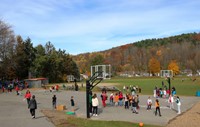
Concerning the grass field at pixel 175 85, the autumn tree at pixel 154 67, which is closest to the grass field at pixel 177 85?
the grass field at pixel 175 85

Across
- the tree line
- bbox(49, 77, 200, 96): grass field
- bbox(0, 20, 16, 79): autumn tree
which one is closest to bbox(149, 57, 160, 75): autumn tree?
the tree line

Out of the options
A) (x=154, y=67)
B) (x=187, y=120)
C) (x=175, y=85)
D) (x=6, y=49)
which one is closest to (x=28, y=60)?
(x=6, y=49)

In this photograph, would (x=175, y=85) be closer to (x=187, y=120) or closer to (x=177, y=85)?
(x=177, y=85)

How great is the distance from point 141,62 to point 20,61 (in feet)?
343

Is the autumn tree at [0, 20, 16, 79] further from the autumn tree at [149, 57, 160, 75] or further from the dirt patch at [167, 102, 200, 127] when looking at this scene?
the autumn tree at [149, 57, 160, 75]

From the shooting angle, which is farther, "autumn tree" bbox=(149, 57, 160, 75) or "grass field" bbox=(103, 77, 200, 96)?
"autumn tree" bbox=(149, 57, 160, 75)

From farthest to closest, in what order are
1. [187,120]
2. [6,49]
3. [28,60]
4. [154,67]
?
[154,67] → [28,60] → [6,49] → [187,120]

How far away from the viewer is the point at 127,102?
2561 centimetres

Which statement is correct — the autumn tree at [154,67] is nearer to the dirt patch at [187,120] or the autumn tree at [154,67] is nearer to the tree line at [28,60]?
the tree line at [28,60]

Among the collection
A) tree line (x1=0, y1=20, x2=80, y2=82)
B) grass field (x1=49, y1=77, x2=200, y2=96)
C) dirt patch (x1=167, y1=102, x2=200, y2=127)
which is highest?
tree line (x1=0, y1=20, x2=80, y2=82)

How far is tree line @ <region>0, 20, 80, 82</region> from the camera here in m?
56.4

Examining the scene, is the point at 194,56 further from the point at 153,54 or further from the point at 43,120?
the point at 43,120

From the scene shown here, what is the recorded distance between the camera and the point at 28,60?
70500 millimetres

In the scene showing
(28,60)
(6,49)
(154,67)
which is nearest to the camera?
(6,49)
